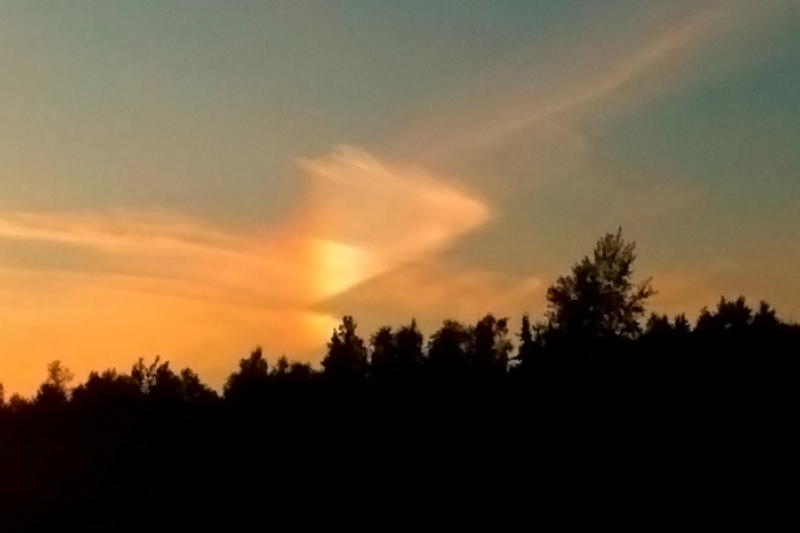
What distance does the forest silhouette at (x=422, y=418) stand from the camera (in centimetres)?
4822

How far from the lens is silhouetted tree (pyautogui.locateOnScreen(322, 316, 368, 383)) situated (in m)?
75.8

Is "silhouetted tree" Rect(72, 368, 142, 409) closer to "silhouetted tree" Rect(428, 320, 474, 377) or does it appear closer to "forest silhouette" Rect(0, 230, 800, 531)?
"forest silhouette" Rect(0, 230, 800, 531)

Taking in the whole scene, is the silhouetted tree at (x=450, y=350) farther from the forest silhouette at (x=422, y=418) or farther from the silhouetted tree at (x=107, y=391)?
the silhouetted tree at (x=107, y=391)

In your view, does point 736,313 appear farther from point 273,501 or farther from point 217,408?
point 217,408

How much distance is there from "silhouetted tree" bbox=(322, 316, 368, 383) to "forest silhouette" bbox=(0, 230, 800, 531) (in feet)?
0.58

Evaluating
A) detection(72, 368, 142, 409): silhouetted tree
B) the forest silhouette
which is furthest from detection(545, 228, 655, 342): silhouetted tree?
detection(72, 368, 142, 409): silhouetted tree

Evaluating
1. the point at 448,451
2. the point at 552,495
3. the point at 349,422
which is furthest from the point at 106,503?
the point at 552,495

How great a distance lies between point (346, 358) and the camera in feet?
259

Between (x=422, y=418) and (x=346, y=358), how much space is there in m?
19.4

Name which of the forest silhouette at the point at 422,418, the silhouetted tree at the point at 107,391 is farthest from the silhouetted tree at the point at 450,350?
the silhouetted tree at the point at 107,391

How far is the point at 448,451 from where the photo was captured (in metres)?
56.2

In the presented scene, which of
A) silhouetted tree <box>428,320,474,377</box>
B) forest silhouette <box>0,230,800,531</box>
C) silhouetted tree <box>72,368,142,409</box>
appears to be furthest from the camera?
silhouetted tree <box>72,368,142,409</box>

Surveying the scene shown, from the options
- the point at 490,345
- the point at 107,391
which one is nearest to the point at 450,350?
the point at 490,345

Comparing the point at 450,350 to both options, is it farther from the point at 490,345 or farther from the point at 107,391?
the point at 107,391
